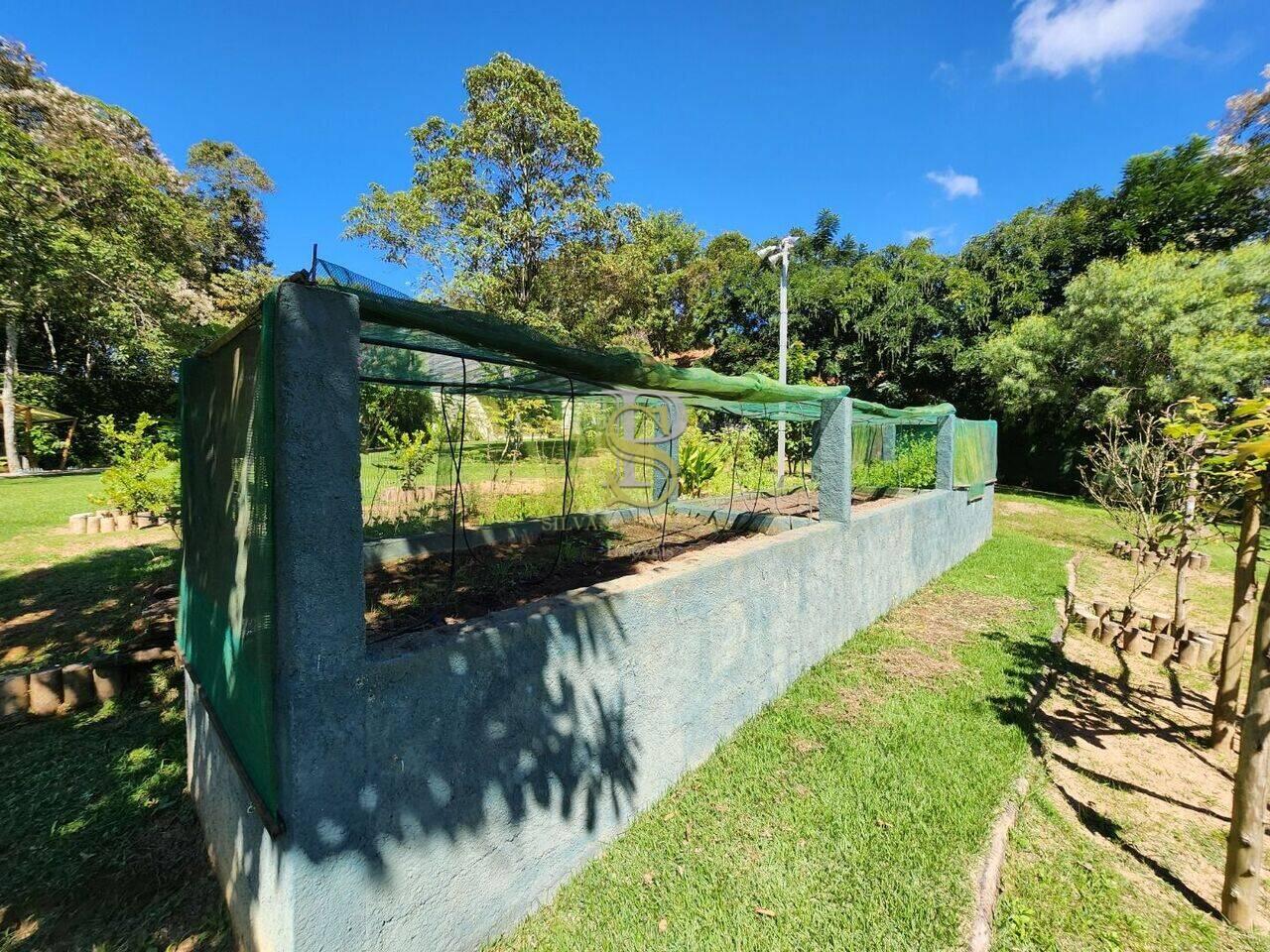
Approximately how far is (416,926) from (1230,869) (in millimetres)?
3022

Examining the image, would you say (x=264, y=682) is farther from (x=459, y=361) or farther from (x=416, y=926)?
(x=459, y=361)

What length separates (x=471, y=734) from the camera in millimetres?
1784

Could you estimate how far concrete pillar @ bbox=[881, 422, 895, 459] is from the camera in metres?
8.26

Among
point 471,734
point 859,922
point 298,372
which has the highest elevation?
point 298,372

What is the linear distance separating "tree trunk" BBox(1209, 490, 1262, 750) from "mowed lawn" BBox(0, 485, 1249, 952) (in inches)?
38.3

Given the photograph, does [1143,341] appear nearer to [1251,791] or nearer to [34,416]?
[1251,791]

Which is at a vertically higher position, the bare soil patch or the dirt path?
the bare soil patch

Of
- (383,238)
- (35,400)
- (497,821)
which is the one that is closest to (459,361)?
(497,821)

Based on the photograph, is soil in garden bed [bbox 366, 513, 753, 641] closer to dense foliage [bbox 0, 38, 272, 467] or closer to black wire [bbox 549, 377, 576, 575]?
black wire [bbox 549, 377, 576, 575]

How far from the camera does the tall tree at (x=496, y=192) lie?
15.3 m

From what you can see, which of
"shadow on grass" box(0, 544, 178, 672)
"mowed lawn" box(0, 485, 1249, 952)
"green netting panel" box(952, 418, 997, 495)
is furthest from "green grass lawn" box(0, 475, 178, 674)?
"green netting panel" box(952, 418, 997, 495)

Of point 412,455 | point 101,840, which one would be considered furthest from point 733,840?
point 412,455

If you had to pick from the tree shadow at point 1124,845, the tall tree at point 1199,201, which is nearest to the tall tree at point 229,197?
the tree shadow at point 1124,845

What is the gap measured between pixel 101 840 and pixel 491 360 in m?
2.68
